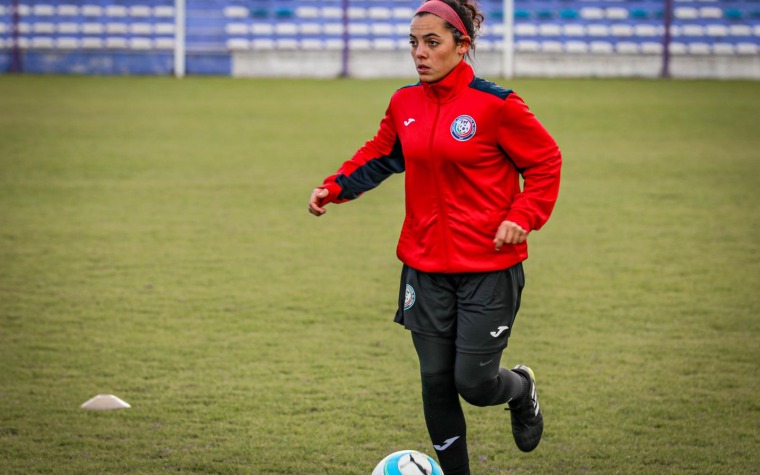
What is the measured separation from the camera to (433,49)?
3.84 meters

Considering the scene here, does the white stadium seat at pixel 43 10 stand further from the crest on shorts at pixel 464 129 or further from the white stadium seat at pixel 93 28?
the crest on shorts at pixel 464 129

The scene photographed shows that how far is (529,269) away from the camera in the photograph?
881 centimetres

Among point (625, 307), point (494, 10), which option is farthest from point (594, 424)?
point (494, 10)

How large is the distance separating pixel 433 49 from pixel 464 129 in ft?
1.03

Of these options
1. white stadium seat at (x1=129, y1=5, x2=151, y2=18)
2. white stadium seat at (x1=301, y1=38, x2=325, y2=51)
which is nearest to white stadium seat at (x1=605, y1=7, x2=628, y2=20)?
white stadium seat at (x1=301, y1=38, x2=325, y2=51)

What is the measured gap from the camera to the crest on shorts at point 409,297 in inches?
155

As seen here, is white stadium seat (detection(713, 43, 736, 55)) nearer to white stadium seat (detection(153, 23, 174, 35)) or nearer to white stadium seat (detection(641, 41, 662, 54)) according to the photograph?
white stadium seat (detection(641, 41, 662, 54))

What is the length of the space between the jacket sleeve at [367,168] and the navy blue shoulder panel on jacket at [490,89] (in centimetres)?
41

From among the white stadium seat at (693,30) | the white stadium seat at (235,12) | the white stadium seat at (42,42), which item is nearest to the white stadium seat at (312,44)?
the white stadium seat at (235,12)

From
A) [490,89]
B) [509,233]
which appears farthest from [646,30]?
[509,233]

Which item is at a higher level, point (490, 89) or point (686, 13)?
point (686, 13)

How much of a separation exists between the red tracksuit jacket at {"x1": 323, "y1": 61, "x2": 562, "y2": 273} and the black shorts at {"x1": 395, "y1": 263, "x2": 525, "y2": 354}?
57 millimetres

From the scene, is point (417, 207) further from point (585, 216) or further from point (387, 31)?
point (387, 31)

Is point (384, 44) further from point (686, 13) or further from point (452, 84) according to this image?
point (452, 84)
